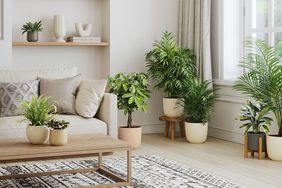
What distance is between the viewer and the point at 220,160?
16.3 ft

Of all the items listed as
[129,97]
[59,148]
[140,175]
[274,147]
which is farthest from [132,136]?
[59,148]

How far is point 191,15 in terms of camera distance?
6.38 meters

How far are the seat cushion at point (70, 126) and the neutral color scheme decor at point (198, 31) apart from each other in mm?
1690

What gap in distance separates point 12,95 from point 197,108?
207 centimetres

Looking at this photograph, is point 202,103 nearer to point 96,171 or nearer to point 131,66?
point 131,66

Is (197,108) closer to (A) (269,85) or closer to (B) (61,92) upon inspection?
(A) (269,85)

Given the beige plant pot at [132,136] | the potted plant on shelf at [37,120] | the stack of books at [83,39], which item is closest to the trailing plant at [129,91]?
the beige plant pot at [132,136]

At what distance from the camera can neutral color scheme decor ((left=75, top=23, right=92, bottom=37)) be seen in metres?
6.21

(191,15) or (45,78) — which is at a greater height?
(191,15)

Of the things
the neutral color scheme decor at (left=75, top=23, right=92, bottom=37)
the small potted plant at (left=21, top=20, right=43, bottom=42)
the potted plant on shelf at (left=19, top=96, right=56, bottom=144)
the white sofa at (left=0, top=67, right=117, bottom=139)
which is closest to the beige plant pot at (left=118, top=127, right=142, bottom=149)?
the white sofa at (left=0, top=67, right=117, bottom=139)

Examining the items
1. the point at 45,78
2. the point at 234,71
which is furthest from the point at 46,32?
the point at 234,71

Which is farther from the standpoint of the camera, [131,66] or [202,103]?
[131,66]

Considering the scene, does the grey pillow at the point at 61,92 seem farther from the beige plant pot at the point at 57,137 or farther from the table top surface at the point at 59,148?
the beige plant pot at the point at 57,137

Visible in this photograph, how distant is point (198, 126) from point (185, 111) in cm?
28
